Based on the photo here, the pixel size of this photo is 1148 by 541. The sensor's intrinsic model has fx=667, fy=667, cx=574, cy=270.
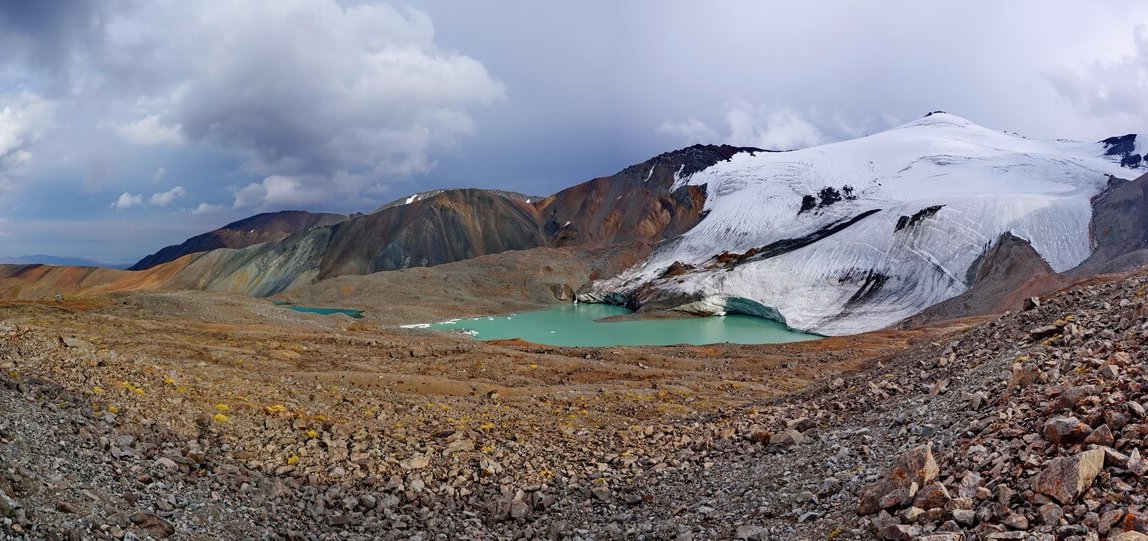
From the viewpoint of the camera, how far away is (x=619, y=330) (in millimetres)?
41594

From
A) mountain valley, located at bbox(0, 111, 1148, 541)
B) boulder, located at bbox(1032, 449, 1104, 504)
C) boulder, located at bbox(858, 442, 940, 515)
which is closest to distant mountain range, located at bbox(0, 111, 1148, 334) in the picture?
mountain valley, located at bbox(0, 111, 1148, 541)

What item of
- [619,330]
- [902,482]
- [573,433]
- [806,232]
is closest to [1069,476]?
[902,482]

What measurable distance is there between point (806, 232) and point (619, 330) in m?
23.7

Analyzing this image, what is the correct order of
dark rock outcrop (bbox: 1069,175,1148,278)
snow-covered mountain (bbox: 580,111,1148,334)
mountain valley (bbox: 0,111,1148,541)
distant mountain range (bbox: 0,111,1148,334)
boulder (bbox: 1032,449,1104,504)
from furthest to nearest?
snow-covered mountain (bbox: 580,111,1148,334) < distant mountain range (bbox: 0,111,1148,334) < dark rock outcrop (bbox: 1069,175,1148,278) < mountain valley (bbox: 0,111,1148,541) < boulder (bbox: 1032,449,1104,504)

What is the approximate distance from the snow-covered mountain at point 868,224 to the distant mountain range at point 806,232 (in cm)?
15

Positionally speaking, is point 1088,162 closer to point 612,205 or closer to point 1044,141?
point 1044,141

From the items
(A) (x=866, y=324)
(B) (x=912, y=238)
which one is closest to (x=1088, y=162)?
(B) (x=912, y=238)

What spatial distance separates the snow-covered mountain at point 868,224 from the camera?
43.8 meters

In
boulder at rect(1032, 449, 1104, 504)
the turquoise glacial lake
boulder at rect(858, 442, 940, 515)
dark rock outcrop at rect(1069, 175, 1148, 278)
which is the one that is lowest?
the turquoise glacial lake

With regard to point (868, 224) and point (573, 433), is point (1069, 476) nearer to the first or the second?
point (573, 433)

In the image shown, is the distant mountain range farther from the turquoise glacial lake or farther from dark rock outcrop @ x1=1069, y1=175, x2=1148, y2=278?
the turquoise glacial lake

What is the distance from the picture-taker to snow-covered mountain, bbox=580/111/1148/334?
4381 cm

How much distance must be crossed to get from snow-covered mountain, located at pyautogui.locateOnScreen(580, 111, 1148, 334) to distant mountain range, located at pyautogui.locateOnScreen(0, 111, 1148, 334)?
15cm

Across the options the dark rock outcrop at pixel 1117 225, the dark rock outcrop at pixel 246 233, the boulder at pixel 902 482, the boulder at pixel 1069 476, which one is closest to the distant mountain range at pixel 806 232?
the dark rock outcrop at pixel 1117 225
